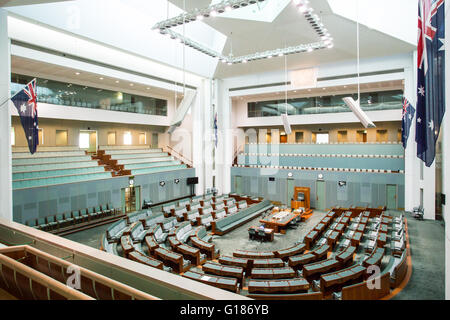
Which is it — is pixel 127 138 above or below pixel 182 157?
above

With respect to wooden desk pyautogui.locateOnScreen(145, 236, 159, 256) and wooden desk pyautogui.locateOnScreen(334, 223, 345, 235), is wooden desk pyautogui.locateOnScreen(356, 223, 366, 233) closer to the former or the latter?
wooden desk pyautogui.locateOnScreen(334, 223, 345, 235)

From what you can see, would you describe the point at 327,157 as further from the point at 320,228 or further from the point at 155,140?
the point at 155,140

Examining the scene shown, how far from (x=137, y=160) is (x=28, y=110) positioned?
9215 mm

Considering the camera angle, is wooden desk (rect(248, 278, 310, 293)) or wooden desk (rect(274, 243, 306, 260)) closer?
wooden desk (rect(248, 278, 310, 293))

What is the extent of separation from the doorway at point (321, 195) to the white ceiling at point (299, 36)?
7830 mm

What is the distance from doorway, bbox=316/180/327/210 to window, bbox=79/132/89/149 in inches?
630

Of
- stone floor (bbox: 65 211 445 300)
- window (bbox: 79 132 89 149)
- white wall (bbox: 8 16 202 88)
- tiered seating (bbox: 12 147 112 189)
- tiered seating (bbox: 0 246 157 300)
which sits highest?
white wall (bbox: 8 16 202 88)

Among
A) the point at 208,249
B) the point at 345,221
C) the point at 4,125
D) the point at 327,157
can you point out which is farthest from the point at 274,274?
the point at 327,157

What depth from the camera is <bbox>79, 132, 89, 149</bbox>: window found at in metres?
17.8

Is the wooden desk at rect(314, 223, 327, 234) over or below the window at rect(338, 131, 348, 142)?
below

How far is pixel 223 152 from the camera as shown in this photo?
67.2 feet

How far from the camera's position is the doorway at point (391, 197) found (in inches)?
605

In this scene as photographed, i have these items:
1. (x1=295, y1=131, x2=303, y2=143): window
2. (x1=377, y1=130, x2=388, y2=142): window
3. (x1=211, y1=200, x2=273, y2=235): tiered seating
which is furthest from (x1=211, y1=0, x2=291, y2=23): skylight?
(x1=377, y1=130, x2=388, y2=142): window

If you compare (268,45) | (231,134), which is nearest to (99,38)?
(268,45)
